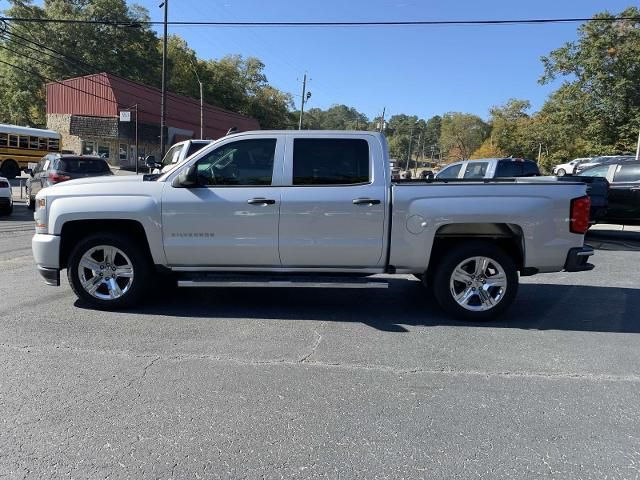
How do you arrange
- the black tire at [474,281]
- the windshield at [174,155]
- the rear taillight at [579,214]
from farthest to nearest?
the windshield at [174,155] → the black tire at [474,281] → the rear taillight at [579,214]

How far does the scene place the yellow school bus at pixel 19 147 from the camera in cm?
2838

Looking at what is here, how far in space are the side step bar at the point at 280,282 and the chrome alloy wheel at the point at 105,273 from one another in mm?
733

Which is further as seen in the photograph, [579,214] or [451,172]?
[451,172]

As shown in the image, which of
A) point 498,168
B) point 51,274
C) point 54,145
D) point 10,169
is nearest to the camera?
point 51,274

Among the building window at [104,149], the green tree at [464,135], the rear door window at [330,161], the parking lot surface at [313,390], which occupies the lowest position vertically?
the parking lot surface at [313,390]

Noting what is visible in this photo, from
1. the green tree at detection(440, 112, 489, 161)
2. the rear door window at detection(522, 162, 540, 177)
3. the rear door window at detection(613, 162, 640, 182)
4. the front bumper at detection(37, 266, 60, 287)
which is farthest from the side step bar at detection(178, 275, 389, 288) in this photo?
the green tree at detection(440, 112, 489, 161)

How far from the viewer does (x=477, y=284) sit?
17.9 ft

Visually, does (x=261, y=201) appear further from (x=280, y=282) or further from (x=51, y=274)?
(x=51, y=274)

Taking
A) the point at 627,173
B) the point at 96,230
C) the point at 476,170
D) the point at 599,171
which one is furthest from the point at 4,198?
the point at 627,173

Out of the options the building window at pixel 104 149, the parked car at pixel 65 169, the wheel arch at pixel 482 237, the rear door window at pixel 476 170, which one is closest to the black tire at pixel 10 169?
the building window at pixel 104 149

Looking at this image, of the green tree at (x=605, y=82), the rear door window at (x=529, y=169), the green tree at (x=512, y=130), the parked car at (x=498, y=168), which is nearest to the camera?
the parked car at (x=498, y=168)

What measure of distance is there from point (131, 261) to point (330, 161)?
247cm

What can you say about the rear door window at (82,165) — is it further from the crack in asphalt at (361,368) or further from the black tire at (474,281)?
the black tire at (474,281)

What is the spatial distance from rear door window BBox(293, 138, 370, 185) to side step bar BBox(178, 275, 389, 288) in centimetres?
105
